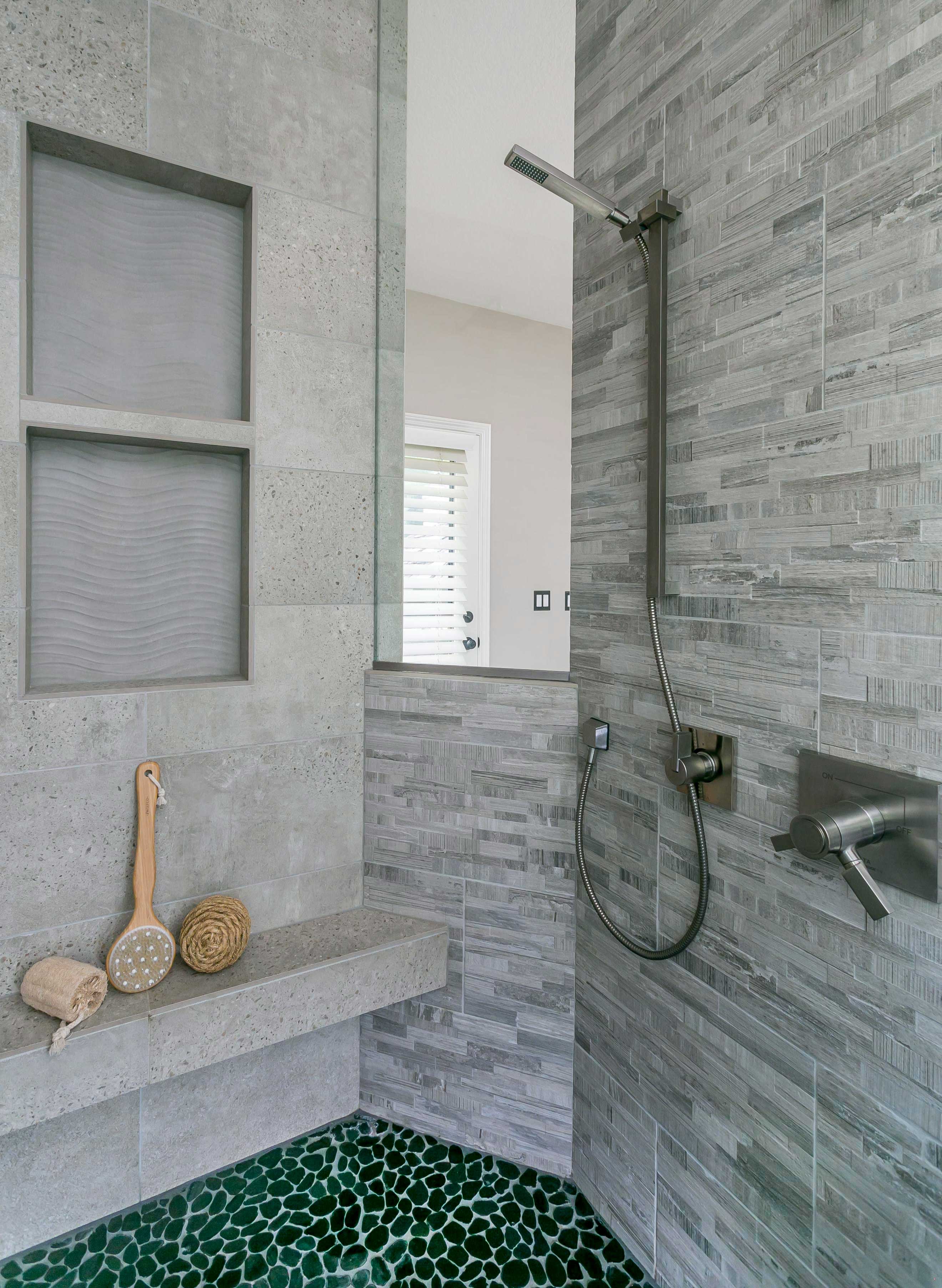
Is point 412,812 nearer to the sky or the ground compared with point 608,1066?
nearer to the sky

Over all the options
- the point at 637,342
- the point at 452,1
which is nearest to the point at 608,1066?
the point at 637,342

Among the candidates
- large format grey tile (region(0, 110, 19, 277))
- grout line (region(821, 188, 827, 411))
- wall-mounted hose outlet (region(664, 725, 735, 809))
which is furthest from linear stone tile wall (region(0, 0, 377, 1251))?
grout line (region(821, 188, 827, 411))

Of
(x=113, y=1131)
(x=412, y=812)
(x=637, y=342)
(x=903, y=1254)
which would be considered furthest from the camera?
(x=412, y=812)

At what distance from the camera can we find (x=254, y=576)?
5.47 feet

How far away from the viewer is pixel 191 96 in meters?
1.56

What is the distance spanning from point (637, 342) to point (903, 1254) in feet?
4.61

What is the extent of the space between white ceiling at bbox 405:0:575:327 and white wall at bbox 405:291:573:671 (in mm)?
71

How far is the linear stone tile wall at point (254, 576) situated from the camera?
1.42m

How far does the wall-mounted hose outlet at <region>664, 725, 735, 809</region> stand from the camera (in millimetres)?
1183

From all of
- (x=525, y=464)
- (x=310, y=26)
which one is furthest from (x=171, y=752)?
(x=310, y=26)

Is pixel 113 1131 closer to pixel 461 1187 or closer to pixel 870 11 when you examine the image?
pixel 461 1187

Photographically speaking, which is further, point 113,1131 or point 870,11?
point 113,1131

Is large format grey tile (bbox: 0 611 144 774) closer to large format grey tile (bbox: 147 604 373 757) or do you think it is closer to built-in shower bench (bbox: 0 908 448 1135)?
large format grey tile (bbox: 147 604 373 757)

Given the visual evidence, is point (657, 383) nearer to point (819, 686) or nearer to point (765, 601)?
point (765, 601)
